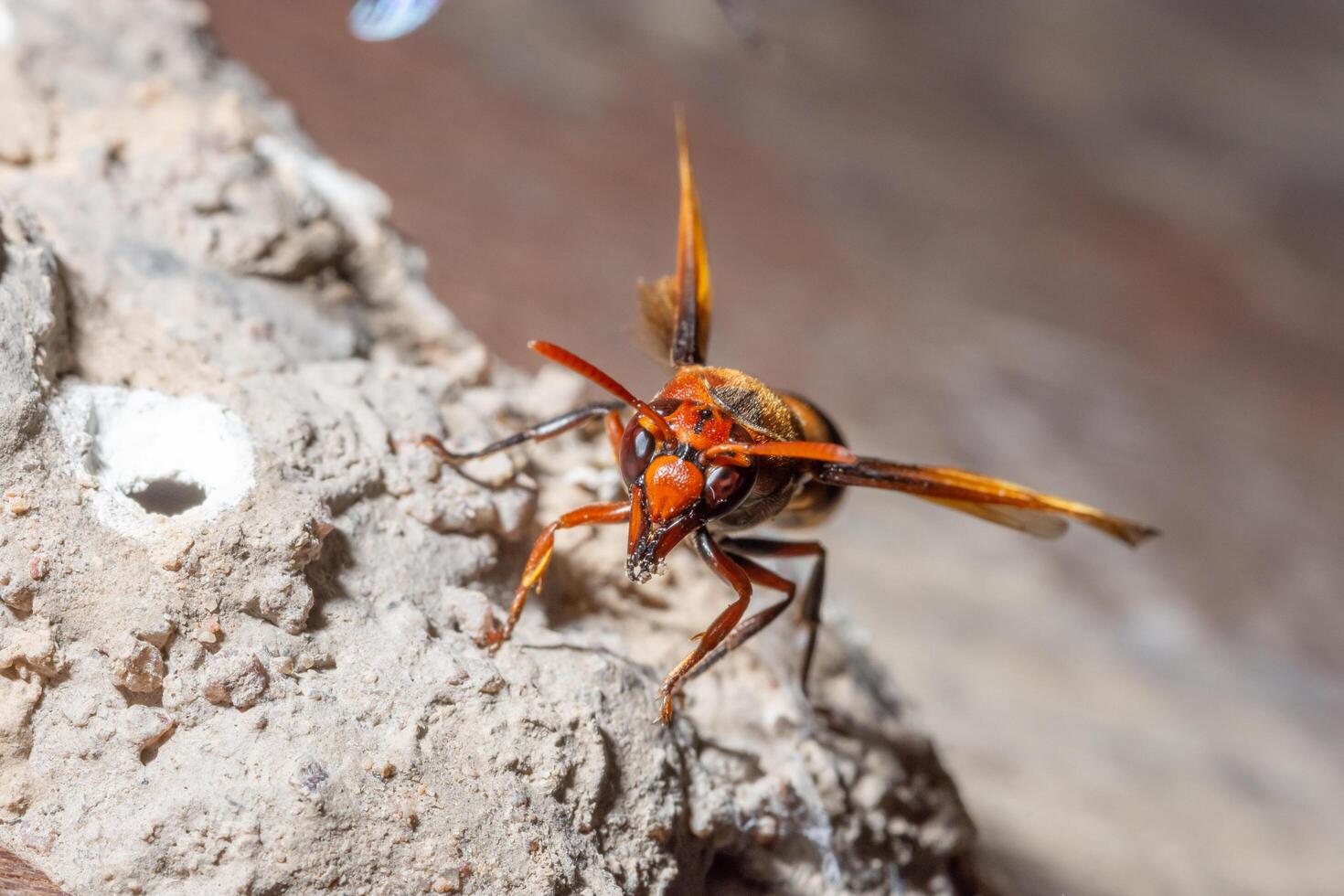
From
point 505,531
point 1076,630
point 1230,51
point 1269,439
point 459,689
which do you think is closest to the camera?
point 459,689

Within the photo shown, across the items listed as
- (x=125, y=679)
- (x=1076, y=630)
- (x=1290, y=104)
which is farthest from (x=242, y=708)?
(x=1290, y=104)

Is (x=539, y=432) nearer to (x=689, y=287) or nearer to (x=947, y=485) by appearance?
(x=689, y=287)

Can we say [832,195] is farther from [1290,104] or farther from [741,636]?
[741,636]

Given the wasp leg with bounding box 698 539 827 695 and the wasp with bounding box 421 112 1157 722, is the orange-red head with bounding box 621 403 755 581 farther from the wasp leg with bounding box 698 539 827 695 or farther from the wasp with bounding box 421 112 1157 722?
the wasp leg with bounding box 698 539 827 695

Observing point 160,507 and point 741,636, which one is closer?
point 160,507

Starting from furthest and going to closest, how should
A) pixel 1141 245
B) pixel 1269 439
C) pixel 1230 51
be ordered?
pixel 1230 51 < pixel 1141 245 < pixel 1269 439

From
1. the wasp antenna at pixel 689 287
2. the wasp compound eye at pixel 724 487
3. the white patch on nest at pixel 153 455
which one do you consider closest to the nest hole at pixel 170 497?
the white patch on nest at pixel 153 455
